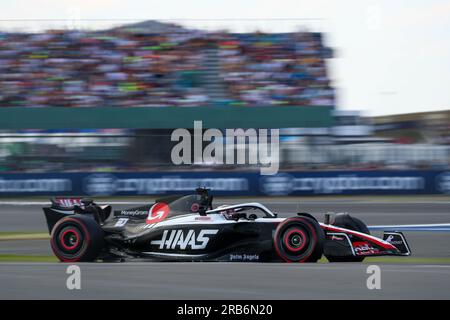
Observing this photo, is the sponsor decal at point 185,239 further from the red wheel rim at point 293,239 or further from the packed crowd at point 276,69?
the packed crowd at point 276,69

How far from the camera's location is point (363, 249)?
28.7ft

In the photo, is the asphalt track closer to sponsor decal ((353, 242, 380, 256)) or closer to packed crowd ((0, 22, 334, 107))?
sponsor decal ((353, 242, 380, 256))

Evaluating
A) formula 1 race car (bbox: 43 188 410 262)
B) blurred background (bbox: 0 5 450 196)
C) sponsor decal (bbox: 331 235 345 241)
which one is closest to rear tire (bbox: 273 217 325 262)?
formula 1 race car (bbox: 43 188 410 262)

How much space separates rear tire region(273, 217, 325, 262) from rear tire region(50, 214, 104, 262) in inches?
83.4

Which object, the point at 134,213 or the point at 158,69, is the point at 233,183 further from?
the point at 134,213

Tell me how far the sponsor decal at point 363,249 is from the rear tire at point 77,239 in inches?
116

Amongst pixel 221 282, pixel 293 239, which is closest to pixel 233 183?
pixel 293 239

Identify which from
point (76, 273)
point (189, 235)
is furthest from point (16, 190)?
point (76, 273)

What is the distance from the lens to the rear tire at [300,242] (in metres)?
8.50

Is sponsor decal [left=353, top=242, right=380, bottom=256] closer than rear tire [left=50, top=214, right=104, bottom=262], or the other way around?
sponsor decal [left=353, top=242, right=380, bottom=256]

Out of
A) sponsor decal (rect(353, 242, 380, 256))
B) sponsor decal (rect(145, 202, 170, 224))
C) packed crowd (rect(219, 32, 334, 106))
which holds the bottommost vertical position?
sponsor decal (rect(353, 242, 380, 256))

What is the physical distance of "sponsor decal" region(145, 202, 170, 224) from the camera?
29.7 feet
